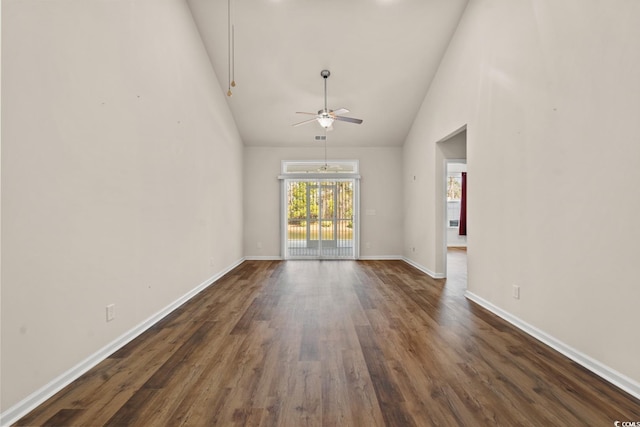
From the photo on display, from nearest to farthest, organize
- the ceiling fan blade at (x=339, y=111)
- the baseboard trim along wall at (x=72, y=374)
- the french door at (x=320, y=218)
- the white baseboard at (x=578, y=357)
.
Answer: the baseboard trim along wall at (x=72, y=374), the white baseboard at (x=578, y=357), the ceiling fan blade at (x=339, y=111), the french door at (x=320, y=218)

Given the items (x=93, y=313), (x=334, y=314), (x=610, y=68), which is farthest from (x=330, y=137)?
(x=93, y=313)

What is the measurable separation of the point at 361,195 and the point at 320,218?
1146 millimetres

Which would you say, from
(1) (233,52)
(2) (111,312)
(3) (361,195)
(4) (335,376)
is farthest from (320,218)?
(4) (335,376)

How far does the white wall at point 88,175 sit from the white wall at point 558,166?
3.67 m

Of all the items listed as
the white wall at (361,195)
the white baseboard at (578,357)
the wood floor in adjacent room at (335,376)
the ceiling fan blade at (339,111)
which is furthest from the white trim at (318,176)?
the white baseboard at (578,357)

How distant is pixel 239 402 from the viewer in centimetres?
177

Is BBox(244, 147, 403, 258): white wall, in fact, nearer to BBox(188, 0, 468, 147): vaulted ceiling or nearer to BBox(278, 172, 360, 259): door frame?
BBox(278, 172, 360, 259): door frame

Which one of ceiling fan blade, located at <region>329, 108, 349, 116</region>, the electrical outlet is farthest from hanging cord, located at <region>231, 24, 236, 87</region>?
the electrical outlet

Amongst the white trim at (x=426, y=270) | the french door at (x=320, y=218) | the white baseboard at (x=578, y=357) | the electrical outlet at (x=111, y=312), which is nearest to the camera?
the white baseboard at (x=578, y=357)

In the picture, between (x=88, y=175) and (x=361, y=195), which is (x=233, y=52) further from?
(x=361, y=195)

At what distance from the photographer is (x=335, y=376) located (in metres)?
2.05

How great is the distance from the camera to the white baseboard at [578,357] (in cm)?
188

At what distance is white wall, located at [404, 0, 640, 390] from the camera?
1953 millimetres

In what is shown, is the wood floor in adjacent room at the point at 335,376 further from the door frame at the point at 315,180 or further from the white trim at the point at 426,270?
the door frame at the point at 315,180
